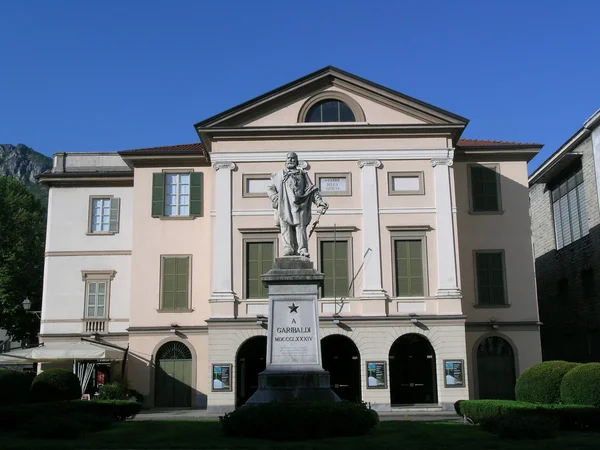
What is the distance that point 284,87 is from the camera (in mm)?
32094

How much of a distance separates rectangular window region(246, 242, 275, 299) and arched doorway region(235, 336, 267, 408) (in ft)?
7.06

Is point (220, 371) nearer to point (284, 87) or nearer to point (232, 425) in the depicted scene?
point (284, 87)

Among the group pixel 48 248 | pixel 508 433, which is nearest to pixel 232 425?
pixel 508 433

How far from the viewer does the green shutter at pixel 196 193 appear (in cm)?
3309

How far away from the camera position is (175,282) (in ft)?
107

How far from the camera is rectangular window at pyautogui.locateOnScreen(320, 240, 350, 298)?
30.8 metres

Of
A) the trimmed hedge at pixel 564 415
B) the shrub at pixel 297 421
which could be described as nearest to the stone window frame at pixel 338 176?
the trimmed hedge at pixel 564 415

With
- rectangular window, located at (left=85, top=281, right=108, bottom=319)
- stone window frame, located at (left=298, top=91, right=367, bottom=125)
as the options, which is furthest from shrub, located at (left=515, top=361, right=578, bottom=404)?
rectangular window, located at (left=85, top=281, right=108, bottom=319)

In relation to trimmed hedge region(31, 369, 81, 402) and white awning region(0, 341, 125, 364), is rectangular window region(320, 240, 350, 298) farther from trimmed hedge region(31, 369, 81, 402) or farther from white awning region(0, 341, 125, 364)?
trimmed hedge region(31, 369, 81, 402)

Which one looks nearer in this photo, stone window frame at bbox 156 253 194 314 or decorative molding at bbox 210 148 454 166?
decorative molding at bbox 210 148 454 166

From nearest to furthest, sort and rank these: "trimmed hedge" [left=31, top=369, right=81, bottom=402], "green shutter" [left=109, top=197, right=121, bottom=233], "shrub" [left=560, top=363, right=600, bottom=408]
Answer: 1. "shrub" [left=560, top=363, right=600, bottom=408]
2. "trimmed hedge" [left=31, top=369, right=81, bottom=402]
3. "green shutter" [left=109, top=197, right=121, bottom=233]

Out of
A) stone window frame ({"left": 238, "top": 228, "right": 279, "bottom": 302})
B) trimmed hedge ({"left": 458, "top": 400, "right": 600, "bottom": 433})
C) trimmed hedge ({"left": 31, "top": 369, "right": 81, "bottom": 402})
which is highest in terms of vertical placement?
stone window frame ({"left": 238, "top": 228, "right": 279, "bottom": 302})

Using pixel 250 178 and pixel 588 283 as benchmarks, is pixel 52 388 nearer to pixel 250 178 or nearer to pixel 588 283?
pixel 250 178

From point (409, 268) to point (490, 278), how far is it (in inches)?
159
